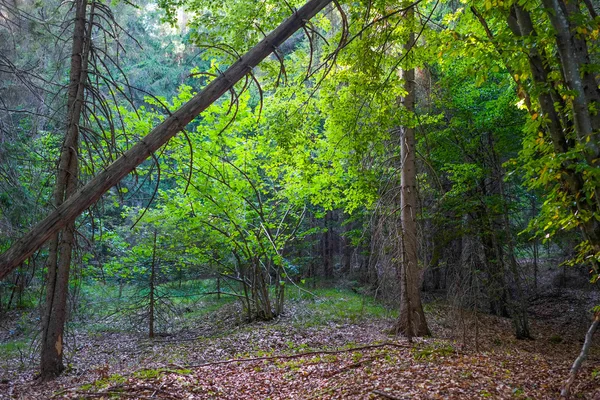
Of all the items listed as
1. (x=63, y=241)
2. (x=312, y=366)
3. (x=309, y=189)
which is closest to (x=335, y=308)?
(x=309, y=189)

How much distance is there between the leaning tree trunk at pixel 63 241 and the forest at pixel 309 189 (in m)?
0.04

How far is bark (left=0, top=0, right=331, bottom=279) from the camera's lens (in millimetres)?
3209

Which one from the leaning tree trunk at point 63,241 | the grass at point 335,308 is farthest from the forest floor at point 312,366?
the leaning tree trunk at point 63,241

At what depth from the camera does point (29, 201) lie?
416 inches

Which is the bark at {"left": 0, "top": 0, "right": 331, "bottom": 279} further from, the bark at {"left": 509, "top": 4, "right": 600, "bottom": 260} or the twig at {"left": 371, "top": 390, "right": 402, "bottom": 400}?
the twig at {"left": 371, "top": 390, "right": 402, "bottom": 400}

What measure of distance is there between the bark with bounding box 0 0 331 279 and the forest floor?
2.95 m

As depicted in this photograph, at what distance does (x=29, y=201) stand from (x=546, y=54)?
10.8m

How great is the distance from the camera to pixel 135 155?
11.3 ft

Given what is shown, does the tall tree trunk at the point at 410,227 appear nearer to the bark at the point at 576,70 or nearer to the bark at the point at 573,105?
A: the bark at the point at 573,105

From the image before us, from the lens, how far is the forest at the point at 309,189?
489 cm

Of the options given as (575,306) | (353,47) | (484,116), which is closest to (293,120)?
(353,47)

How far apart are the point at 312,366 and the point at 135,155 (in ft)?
15.8

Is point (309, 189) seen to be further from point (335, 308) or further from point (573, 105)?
point (573, 105)

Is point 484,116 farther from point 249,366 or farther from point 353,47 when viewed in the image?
point 249,366
